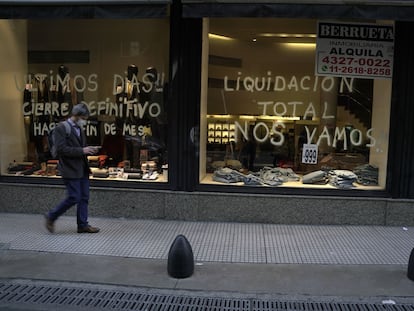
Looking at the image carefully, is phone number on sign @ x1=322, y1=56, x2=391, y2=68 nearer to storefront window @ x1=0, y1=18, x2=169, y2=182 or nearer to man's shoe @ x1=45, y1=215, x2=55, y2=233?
storefront window @ x1=0, y1=18, x2=169, y2=182

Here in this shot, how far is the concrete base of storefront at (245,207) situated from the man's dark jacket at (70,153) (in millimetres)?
1088

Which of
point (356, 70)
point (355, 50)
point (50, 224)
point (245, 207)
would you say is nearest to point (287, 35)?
point (355, 50)

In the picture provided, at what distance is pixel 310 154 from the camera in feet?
25.1

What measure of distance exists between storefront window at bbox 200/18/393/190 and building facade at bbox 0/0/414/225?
0.02 metres

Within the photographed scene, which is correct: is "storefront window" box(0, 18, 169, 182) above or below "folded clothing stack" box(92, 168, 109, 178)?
above

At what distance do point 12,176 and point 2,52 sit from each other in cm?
216

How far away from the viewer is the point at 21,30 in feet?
26.5

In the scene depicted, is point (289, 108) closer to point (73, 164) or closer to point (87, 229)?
point (73, 164)

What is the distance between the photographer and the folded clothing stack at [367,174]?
24.0ft

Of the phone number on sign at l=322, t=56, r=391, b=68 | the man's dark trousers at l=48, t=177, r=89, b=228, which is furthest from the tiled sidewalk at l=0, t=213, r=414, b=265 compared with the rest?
the phone number on sign at l=322, t=56, r=391, b=68

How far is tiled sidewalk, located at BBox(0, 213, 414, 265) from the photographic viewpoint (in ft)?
18.6

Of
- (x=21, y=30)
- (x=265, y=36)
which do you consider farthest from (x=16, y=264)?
(x=265, y=36)

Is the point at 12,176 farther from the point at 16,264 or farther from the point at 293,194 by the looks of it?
the point at 293,194

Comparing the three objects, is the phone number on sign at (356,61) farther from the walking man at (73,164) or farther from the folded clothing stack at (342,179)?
the walking man at (73,164)
